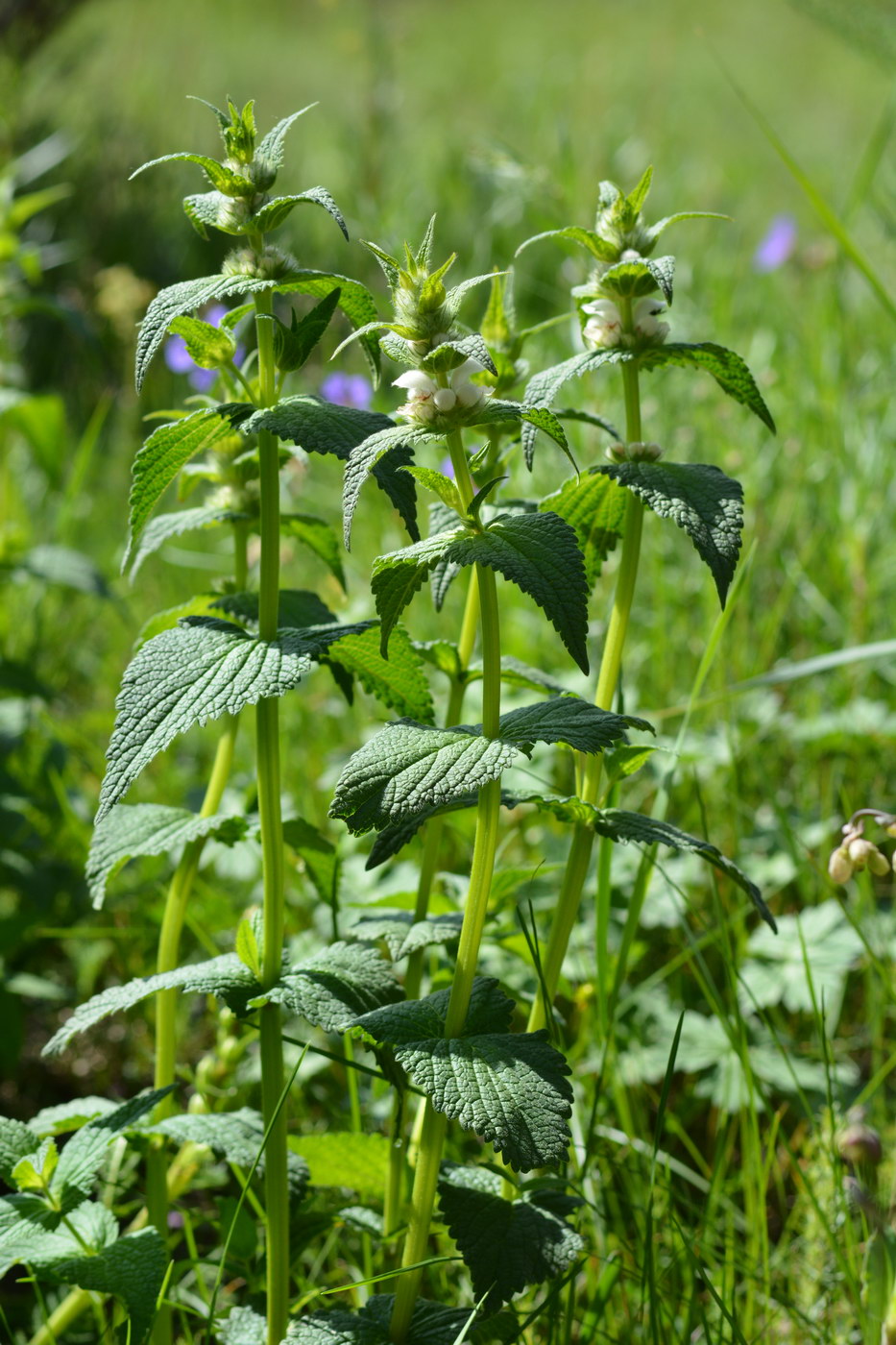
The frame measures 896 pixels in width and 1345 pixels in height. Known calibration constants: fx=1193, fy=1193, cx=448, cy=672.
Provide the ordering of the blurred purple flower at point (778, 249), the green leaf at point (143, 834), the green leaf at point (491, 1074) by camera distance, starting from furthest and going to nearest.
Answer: the blurred purple flower at point (778, 249)
the green leaf at point (143, 834)
the green leaf at point (491, 1074)

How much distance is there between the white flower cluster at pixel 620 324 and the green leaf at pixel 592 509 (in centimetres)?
12

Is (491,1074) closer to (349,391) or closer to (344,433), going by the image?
(344,433)

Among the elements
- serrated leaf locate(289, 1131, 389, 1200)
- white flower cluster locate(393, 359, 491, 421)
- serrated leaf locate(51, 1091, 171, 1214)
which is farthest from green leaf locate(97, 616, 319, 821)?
serrated leaf locate(289, 1131, 389, 1200)

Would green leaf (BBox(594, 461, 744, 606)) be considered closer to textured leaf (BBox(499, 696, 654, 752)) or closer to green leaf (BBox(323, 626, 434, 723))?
textured leaf (BBox(499, 696, 654, 752))

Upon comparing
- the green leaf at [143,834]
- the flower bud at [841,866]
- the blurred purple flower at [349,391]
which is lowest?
the flower bud at [841,866]

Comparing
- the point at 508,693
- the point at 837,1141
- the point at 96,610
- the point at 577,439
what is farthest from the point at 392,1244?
the point at 96,610

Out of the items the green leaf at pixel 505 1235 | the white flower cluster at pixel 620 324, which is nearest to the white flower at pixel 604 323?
the white flower cluster at pixel 620 324

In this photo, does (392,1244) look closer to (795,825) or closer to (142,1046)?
(142,1046)

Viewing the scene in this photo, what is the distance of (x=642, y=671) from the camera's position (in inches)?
94.0

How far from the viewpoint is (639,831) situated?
0.96 meters

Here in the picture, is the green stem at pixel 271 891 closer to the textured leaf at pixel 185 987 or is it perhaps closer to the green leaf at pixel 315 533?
the textured leaf at pixel 185 987

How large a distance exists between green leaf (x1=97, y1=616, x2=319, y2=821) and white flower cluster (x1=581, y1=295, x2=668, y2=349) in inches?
14.8

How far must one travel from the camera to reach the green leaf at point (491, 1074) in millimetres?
817

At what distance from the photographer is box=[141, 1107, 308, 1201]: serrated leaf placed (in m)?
1.05
